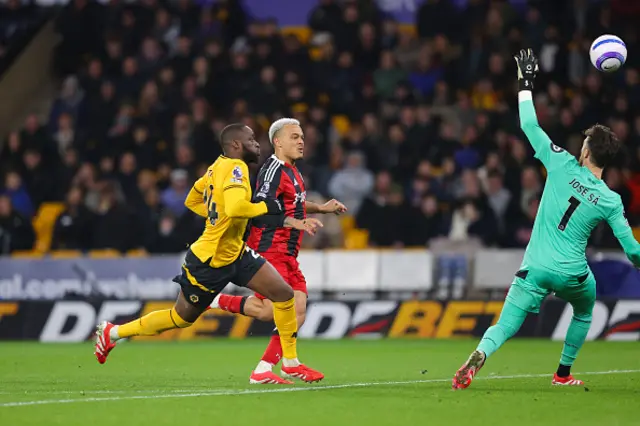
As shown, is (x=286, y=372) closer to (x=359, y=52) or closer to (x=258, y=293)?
(x=258, y=293)

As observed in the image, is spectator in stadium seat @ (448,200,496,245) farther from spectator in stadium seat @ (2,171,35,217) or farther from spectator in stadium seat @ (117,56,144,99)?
spectator in stadium seat @ (2,171,35,217)

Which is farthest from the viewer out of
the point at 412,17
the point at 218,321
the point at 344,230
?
the point at 412,17

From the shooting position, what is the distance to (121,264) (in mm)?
18203

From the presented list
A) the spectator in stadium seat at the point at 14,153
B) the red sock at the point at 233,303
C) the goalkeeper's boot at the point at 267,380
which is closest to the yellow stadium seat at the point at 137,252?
the spectator in stadium seat at the point at 14,153

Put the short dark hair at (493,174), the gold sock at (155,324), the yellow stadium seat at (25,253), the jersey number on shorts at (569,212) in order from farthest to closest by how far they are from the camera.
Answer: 1. the short dark hair at (493,174)
2. the yellow stadium seat at (25,253)
3. the gold sock at (155,324)
4. the jersey number on shorts at (569,212)

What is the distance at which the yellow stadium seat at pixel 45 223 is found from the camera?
64.4ft

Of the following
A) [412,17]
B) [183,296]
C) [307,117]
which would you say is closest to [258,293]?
[183,296]

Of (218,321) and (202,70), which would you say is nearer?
(218,321)

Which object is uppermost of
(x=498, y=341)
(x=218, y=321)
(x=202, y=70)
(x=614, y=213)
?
(x=202, y=70)

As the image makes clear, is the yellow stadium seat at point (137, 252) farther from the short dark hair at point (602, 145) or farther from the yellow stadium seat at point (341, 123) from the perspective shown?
the short dark hair at point (602, 145)

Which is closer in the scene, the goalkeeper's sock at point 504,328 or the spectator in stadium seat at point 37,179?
the goalkeeper's sock at point 504,328

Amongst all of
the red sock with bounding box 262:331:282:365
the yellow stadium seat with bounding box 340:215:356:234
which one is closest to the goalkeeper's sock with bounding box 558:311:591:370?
the red sock with bounding box 262:331:282:365

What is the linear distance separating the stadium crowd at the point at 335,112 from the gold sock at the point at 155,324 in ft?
26.9

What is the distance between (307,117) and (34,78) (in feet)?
20.1
